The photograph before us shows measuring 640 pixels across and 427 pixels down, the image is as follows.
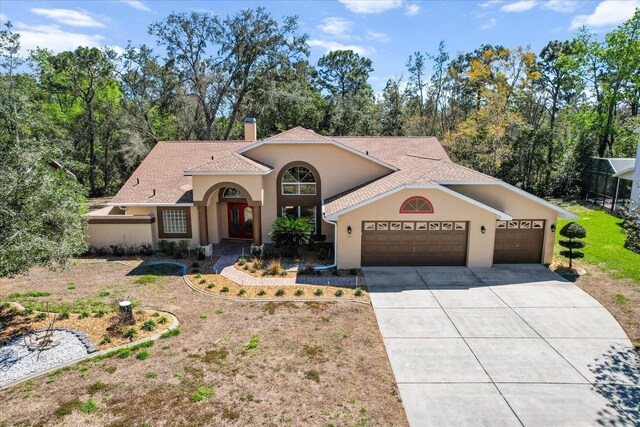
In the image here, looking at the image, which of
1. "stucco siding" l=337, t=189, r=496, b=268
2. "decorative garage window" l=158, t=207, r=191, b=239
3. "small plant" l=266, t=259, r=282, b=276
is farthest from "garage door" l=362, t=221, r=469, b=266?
"decorative garage window" l=158, t=207, r=191, b=239

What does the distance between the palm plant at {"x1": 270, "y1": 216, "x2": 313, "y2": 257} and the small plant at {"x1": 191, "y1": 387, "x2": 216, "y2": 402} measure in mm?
10495

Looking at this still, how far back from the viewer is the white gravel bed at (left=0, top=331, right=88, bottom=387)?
31.8 ft

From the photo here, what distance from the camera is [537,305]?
1403cm

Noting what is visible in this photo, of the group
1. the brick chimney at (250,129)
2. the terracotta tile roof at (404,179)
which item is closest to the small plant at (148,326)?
the terracotta tile roof at (404,179)

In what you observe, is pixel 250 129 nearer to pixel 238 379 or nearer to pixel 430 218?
pixel 430 218

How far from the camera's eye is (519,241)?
60.0 feet

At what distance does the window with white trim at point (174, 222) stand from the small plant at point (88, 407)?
41.5ft

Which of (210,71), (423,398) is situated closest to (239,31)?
(210,71)

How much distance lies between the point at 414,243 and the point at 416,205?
178 centimetres

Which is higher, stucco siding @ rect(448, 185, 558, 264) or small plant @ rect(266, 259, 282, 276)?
stucco siding @ rect(448, 185, 558, 264)

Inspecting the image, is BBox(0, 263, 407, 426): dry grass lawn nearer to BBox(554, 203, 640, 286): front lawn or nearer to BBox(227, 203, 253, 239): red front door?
BBox(227, 203, 253, 239): red front door

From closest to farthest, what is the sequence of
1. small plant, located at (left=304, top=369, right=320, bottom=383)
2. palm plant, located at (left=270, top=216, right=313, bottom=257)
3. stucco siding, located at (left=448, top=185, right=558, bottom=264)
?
small plant, located at (left=304, top=369, right=320, bottom=383) < stucco siding, located at (left=448, top=185, right=558, bottom=264) < palm plant, located at (left=270, top=216, right=313, bottom=257)

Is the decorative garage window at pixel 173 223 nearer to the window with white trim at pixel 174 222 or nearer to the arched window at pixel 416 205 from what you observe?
the window with white trim at pixel 174 222

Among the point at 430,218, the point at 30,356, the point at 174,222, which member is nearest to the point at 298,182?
the point at 174,222
